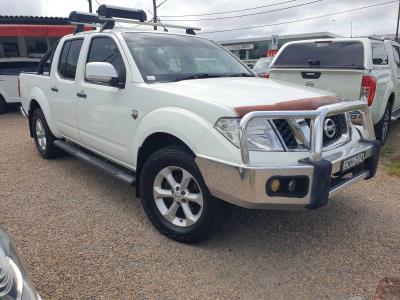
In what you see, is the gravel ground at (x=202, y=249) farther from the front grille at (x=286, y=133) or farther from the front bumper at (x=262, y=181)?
the front grille at (x=286, y=133)

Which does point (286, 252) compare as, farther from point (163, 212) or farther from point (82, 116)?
point (82, 116)

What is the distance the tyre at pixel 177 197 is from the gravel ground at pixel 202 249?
0.49ft

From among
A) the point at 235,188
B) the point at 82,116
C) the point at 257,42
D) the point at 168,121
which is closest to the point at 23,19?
the point at 82,116

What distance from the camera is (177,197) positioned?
3.08 metres

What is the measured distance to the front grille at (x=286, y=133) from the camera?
262cm

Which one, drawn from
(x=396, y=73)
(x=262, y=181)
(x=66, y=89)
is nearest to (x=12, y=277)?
(x=262, y=181)

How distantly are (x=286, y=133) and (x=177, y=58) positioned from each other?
5.12 ft

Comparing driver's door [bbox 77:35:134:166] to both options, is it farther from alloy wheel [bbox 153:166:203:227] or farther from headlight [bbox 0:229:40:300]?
headlight [bbox 0:229:40:300]

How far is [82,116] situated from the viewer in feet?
13.8

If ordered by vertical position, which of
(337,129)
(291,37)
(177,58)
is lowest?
(337,129)

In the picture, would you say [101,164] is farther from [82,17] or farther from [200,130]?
[82,17]

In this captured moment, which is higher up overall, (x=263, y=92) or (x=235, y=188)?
(x=263, y=92)

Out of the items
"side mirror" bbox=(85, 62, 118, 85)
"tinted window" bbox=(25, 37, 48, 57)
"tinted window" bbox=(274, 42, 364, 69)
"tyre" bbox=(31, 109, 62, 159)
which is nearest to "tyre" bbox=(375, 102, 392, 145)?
"tinted window" bbox=(274, 42, 364, 69)

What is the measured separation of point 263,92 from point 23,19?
12537 mm
